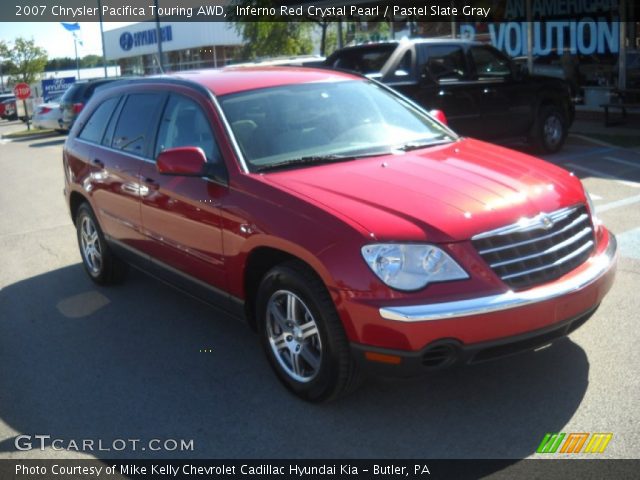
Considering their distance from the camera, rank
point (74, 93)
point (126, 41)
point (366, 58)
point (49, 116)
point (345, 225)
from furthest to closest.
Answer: point (126, 41) < point (49, 116) < point (74, 93) < point (366, 58) < point (345, 225)

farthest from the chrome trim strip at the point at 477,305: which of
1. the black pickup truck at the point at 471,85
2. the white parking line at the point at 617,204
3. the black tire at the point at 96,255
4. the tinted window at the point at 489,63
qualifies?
the tinted window at the point at 489,63

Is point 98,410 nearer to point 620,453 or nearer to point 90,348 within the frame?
point 90,348

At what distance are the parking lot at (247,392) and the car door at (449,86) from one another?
499 centimetres

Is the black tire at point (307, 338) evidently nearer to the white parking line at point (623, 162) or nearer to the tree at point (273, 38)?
the white parking line at point (623, 162)

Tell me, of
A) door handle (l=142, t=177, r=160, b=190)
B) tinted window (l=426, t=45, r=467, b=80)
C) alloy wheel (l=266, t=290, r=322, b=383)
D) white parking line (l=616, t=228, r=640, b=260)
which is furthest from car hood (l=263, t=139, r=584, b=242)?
tinted window (l=426, t=45, r=467, b=80)

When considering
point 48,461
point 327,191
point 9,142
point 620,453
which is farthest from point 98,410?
point 9,142

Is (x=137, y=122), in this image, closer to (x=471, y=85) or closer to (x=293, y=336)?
(x=293, y=336)

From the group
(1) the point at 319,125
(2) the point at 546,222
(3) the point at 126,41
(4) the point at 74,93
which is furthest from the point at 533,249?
(3) the point at 126,41

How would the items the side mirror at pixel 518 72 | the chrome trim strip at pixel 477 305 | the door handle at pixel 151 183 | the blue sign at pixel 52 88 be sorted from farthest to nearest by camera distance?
the blue sign at pixel 52 88 < the side mirror at pixel 518 72 < the door handle at pixel 151 183 < the chrome trim strip at pixel 477 305

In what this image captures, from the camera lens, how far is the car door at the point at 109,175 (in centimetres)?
543

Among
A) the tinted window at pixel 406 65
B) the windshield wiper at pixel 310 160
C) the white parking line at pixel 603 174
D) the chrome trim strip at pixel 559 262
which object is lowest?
the white parking line at pixel 603 174

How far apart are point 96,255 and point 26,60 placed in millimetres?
51208

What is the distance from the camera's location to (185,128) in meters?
4.96

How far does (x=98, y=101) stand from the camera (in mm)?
6480
